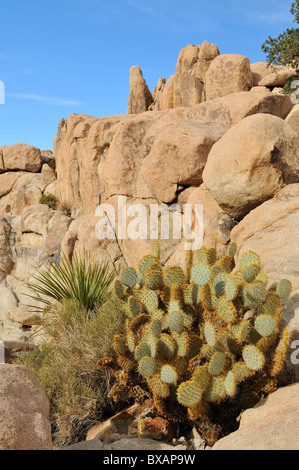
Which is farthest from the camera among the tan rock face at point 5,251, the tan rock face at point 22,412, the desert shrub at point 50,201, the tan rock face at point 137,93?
the tan rock face at point 137,93

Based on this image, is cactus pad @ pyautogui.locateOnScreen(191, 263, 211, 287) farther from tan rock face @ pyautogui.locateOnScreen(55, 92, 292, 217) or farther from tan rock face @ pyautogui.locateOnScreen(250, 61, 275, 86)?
tan rock face @ pyautogui.locateOnScreen(250, 61, 275, 86)

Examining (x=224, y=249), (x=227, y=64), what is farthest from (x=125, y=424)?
(x=227, y=64)

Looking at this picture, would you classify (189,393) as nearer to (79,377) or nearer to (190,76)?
(79,377)

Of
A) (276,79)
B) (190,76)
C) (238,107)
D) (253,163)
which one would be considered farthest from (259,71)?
(253,163)

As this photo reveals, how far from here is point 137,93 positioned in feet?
103

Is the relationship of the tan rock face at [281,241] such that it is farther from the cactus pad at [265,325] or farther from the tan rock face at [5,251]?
the tan rock face at [5,251]

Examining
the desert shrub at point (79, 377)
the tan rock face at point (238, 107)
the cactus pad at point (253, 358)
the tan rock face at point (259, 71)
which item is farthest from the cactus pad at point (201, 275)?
the tan rock face at point (259, 71)

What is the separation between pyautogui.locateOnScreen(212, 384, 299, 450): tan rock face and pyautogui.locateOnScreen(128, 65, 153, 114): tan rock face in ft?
94.2

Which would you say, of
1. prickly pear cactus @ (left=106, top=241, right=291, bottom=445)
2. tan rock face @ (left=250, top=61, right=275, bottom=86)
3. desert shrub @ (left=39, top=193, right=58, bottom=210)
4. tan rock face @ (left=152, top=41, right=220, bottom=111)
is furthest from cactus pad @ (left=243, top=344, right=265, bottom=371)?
tan rock face @ (left=152, top=41, right=220, bottom=111)

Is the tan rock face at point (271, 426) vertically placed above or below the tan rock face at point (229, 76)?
below

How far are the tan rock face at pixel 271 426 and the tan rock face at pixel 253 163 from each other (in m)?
4.55

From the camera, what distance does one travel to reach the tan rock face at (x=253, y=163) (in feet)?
27.1
